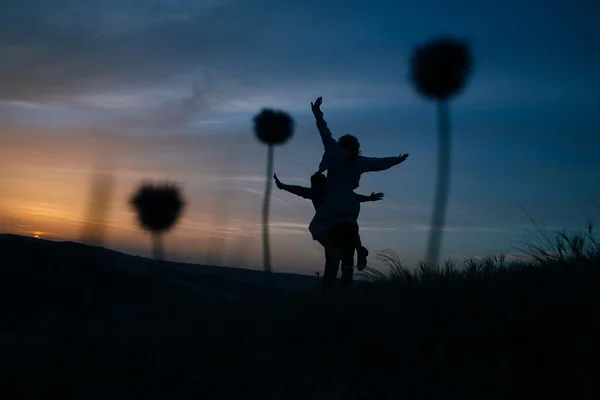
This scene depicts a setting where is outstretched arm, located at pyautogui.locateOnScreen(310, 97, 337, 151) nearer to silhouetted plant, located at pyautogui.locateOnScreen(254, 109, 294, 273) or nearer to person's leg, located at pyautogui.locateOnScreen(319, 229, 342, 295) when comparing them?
person's leg, located at pyautogui.locateOnScreen(319, 229, 342, 295)

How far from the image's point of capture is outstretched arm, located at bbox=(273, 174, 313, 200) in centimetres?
874

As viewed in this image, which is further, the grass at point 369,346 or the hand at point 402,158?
the hand at point 402,158

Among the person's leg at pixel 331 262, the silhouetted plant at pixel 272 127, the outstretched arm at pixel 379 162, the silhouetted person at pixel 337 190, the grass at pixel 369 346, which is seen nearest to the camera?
the grass at pixel 369 346

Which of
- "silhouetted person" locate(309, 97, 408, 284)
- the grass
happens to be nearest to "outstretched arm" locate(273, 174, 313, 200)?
"silhouetted person" locate(309, 97, 408, 284)

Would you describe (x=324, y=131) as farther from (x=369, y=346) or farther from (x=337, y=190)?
(x=369, y=346)

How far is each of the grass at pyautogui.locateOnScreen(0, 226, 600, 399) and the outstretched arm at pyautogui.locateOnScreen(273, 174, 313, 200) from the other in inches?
68.6

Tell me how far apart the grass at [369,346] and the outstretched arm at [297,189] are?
1742 mm

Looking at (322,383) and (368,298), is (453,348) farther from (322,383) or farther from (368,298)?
(368,298)

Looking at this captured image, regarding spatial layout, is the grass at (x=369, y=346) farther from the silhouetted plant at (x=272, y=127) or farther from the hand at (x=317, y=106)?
the silhouetted plant at (x=272, y=127)

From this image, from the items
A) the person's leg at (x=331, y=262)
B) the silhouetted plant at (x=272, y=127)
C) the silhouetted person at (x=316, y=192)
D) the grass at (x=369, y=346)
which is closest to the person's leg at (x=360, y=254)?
the silhouetted person at (x=316, y=192)

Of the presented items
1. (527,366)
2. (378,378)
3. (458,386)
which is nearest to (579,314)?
(527,366)

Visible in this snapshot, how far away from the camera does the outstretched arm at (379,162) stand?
330 inches

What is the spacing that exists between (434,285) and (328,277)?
177cm

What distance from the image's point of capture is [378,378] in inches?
188
